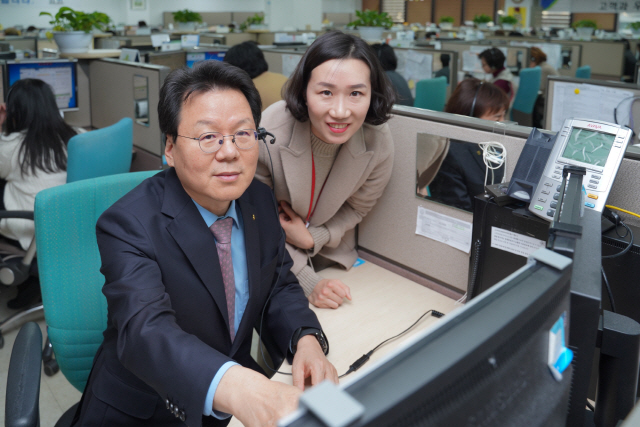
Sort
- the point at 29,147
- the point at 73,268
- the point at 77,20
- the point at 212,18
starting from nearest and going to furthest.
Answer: the point at 73,268, the point at 29,147, the point at 77,20, the point at 212,18

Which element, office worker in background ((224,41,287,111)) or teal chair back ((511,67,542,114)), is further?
teal chair back ((511,67,542,114))

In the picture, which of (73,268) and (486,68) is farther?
(486,68)

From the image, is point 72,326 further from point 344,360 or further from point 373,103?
point 373,103

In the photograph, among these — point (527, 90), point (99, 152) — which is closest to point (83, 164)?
point (99, 152)

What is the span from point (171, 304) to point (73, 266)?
347 mm

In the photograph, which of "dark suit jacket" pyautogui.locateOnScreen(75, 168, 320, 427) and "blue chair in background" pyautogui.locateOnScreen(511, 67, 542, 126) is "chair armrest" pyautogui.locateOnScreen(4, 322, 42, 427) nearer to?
"dark suit jacket" pyautogui.locateOnScreen(75, 168, 320, 427)

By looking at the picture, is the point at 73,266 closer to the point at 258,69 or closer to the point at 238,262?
the point at 238,262

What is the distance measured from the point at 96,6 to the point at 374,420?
14.0m

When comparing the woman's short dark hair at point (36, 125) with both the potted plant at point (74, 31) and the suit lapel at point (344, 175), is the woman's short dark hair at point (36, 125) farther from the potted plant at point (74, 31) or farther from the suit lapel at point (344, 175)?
the suit lapel at point (344, 175)

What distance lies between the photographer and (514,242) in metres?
1.12

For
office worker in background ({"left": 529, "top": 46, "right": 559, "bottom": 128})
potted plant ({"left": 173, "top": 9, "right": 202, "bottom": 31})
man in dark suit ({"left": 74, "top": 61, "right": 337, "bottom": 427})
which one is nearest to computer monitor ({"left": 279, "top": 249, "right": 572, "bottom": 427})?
man in dark suit ({"left": 74, "top": 61, "right": 337, "bottom": 427})

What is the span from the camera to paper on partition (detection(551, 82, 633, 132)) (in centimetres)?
231

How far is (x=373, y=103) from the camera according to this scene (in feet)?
4.45

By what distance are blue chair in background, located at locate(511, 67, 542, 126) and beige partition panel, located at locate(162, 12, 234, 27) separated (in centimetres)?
975
